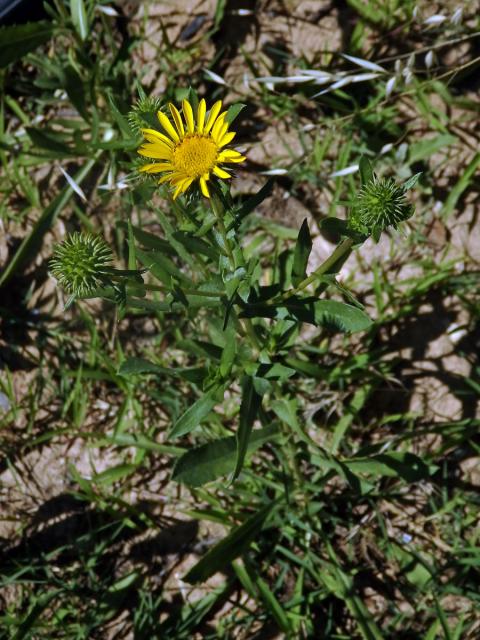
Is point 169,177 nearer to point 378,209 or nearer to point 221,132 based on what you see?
point 221,132

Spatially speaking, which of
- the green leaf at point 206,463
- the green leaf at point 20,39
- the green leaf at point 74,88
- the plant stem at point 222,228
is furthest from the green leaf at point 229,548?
the green leaf at point 20,39

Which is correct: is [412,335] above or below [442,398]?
above

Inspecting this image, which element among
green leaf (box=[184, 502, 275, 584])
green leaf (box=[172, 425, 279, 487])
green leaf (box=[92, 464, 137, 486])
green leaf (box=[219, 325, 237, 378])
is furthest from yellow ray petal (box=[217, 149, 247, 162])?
green leaf (box=[92, 464, 137, 486])

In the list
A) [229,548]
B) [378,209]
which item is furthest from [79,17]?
[229,548]

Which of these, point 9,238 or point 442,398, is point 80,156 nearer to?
point 9,238

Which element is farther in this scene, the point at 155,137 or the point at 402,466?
the point at 402,466

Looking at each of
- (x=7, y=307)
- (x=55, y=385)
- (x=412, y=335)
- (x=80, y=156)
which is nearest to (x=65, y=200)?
(x=80, y=156)
